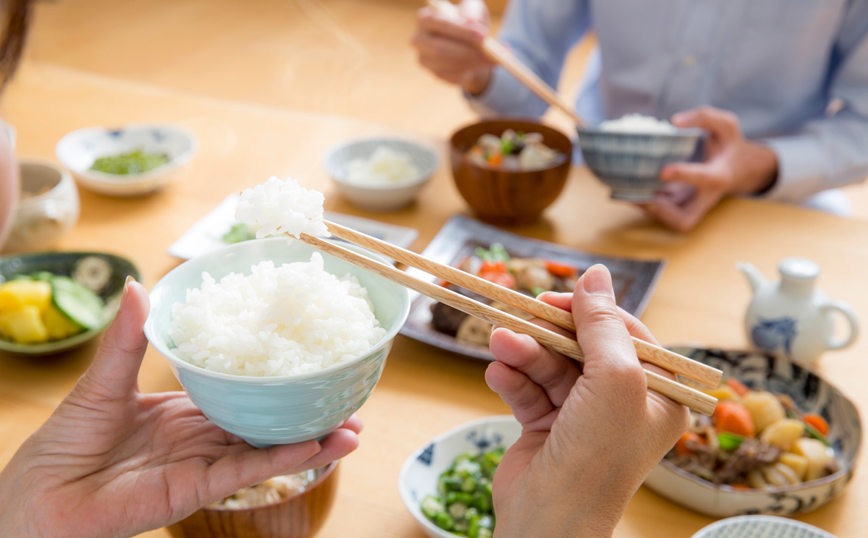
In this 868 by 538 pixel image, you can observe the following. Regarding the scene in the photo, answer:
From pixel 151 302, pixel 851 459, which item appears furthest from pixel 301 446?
pixel 851 459

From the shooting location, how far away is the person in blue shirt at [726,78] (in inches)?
91.0

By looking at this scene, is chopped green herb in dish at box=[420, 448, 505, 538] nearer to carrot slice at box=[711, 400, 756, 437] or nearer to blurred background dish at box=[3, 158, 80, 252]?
carrot slice at box=[711, 400, 756, 437]

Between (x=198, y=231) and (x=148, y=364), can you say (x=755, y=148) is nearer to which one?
(x=198, y=231)

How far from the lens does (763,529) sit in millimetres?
1168

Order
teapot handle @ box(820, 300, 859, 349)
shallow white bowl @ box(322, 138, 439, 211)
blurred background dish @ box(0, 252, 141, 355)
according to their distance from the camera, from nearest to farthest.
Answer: teapot handle @ box(820, 300, 859, 349) < blurred background dish @ box(0, 252, 141, 355) < shallow white bowl @ box(322, 138, 439, 211)

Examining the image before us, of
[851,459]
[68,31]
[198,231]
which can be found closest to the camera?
[851,459]

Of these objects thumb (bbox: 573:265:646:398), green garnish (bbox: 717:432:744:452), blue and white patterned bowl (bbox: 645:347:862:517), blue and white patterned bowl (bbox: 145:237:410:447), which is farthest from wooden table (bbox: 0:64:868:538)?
thumb (bbox: 573:265:646:398)

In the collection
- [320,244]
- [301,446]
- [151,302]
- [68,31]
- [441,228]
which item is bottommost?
[68,31]

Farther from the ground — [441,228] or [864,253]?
[864,253]

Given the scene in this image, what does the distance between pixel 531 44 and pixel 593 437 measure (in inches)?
92.6

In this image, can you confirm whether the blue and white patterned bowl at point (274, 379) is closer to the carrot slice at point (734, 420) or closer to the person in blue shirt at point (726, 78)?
the carrot slice at point (734, 420)

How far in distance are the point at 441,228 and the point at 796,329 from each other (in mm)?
1051

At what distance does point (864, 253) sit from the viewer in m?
2.10

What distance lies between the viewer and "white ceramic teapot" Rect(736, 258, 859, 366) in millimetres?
1631
